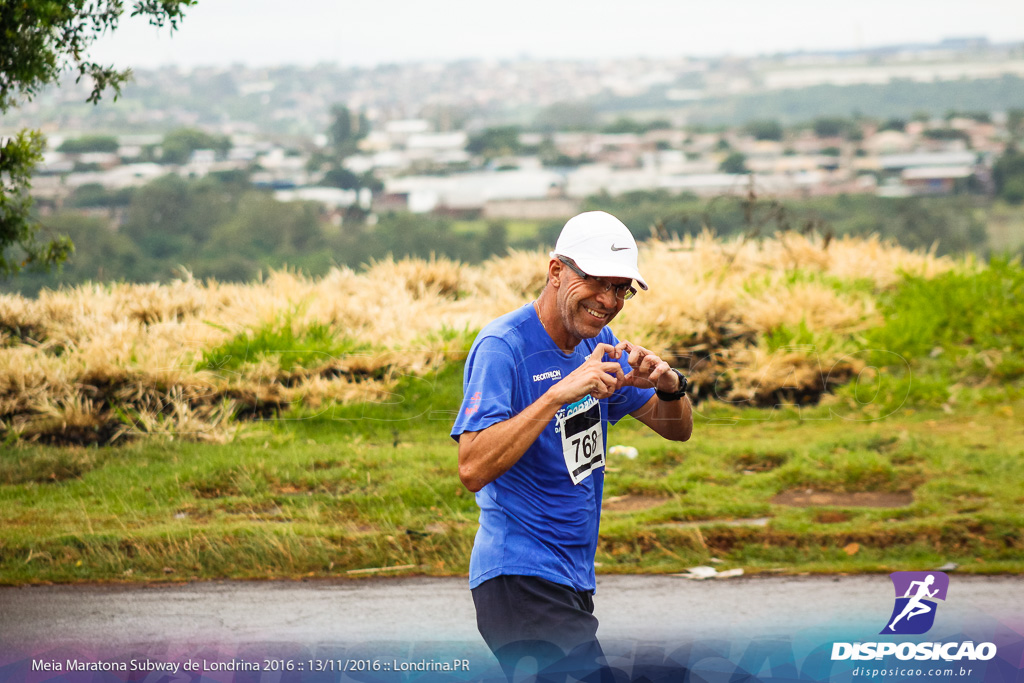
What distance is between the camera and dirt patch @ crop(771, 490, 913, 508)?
7691mm

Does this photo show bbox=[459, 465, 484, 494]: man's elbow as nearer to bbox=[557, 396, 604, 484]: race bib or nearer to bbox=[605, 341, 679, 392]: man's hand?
bbox=[557, 396, 604, 484]: race bib

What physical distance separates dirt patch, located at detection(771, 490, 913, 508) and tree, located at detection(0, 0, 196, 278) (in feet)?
17.9

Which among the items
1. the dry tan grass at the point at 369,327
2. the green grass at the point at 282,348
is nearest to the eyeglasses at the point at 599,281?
the dry tan grass at the point at 369,327

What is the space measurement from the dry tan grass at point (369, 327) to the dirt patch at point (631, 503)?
2672 millimetres

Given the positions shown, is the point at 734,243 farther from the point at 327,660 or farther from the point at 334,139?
the point at 334,139

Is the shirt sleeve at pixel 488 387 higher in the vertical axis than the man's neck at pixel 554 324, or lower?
lower

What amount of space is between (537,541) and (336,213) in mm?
52107

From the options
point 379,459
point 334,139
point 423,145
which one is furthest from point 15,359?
point 423,145

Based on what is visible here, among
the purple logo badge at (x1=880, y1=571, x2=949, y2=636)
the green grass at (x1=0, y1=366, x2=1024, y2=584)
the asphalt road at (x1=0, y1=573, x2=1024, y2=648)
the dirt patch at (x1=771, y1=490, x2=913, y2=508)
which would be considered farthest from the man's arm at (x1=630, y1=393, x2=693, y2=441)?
the dirt patch at (x1=771, y1=490, x2=913, y2=508)

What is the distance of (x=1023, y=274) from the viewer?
1239 centimetres

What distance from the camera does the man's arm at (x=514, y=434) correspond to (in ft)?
10.2

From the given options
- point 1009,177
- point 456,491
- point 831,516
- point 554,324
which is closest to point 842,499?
point 831,516

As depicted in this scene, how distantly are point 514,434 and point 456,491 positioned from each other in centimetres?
480

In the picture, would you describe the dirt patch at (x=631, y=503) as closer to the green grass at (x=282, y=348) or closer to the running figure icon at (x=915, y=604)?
the running figure icon at (x=915, y=604)
